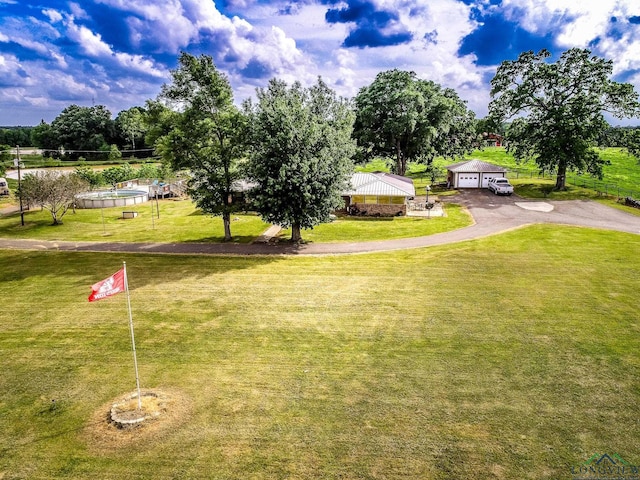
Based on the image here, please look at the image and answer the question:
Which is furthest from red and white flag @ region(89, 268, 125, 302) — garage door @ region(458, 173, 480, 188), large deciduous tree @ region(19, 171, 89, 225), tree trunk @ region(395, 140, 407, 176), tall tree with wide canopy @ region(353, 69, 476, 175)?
tree trunk @ region(395, 140, 407, 176)

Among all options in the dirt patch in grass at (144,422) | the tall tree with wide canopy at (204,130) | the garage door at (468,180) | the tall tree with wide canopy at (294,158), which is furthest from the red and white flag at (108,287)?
the garage door at (468,180)

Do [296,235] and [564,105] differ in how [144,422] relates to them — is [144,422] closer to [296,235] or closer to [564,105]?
[296,235]

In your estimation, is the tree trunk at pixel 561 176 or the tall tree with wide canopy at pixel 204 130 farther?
the tree trunk at pixel 561 176

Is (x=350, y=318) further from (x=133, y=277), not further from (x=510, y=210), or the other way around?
(x=510, y=210)

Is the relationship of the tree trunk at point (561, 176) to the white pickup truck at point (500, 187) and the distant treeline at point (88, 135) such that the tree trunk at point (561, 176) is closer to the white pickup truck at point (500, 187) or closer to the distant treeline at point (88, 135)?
the white pickup truck at point (500, 187)

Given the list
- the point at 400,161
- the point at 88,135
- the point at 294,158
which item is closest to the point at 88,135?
the point at 88,135

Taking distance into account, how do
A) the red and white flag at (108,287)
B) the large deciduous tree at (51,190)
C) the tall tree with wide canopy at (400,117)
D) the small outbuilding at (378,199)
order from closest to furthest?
1. the red and white flag at (108,287)
2. the large deciduous tree at (51,190)
3. the small outbuilding at (378,199)
4. the tall tree with wide canopy at (400,117)

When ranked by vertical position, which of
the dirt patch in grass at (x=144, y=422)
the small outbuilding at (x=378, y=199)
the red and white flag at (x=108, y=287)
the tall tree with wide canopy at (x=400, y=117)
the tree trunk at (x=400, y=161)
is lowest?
the dirt patch in grass at (x=144, y=422)
